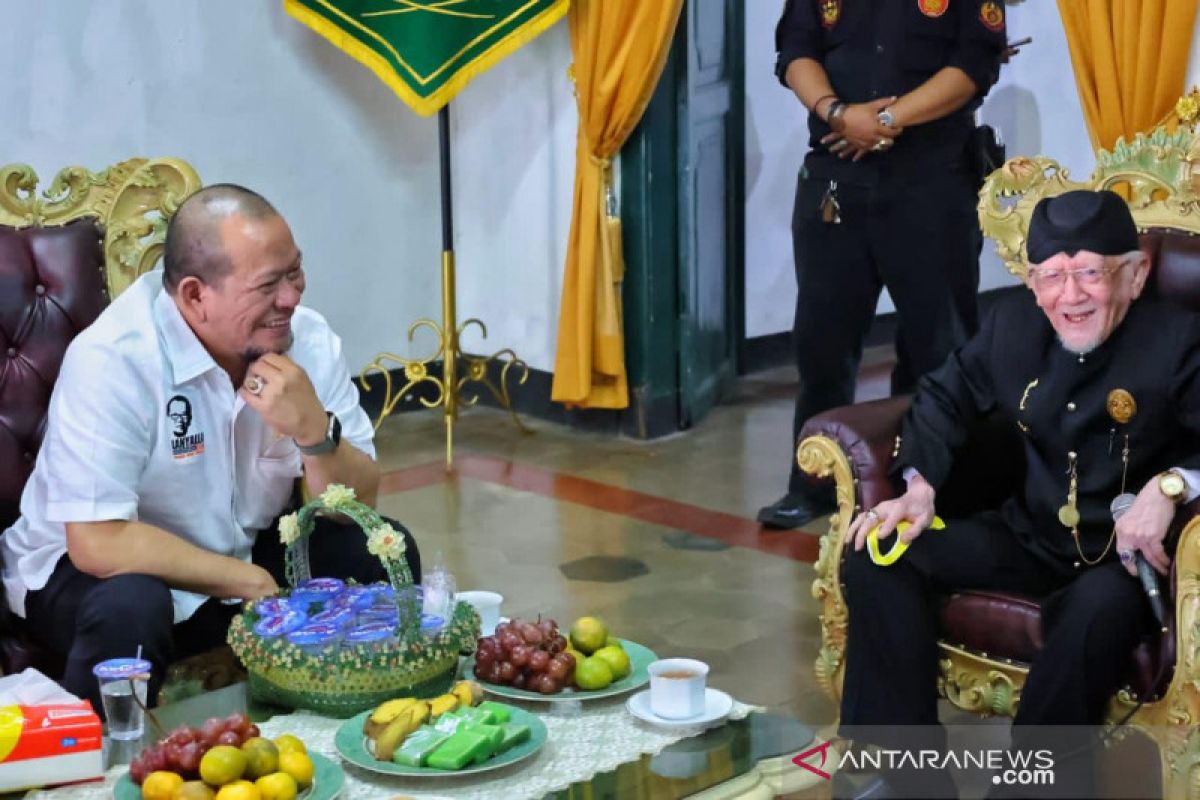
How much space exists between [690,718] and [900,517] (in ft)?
2.42

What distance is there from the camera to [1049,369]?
9.17 ft

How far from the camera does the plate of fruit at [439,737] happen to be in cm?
202

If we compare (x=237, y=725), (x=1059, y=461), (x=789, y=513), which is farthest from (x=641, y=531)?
(x=237, y=725)

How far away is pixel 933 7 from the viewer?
4039 mm

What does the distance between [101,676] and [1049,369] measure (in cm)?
157

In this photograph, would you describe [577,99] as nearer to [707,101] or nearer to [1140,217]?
[707,101]

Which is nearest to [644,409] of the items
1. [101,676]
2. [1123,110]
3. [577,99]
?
[577,99]

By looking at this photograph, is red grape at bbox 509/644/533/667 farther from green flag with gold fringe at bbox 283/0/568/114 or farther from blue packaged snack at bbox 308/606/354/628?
green flag with gold fringe at bbox 283/0/568/114

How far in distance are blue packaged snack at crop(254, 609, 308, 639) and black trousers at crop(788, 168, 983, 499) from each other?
89.2 inches

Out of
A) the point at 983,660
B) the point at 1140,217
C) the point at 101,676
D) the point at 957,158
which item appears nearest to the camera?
the point at 101,676

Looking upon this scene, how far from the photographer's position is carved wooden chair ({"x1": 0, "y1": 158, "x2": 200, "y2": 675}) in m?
→ 2.81

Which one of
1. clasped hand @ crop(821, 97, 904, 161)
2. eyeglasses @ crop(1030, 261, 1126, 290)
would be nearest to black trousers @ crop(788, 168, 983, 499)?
clasped hand @ crop(821, 97, 904, 161)

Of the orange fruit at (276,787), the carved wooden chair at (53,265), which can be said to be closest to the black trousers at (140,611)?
the carved wooden chair at (53,265)

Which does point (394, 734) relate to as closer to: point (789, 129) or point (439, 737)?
point (439, 737)
